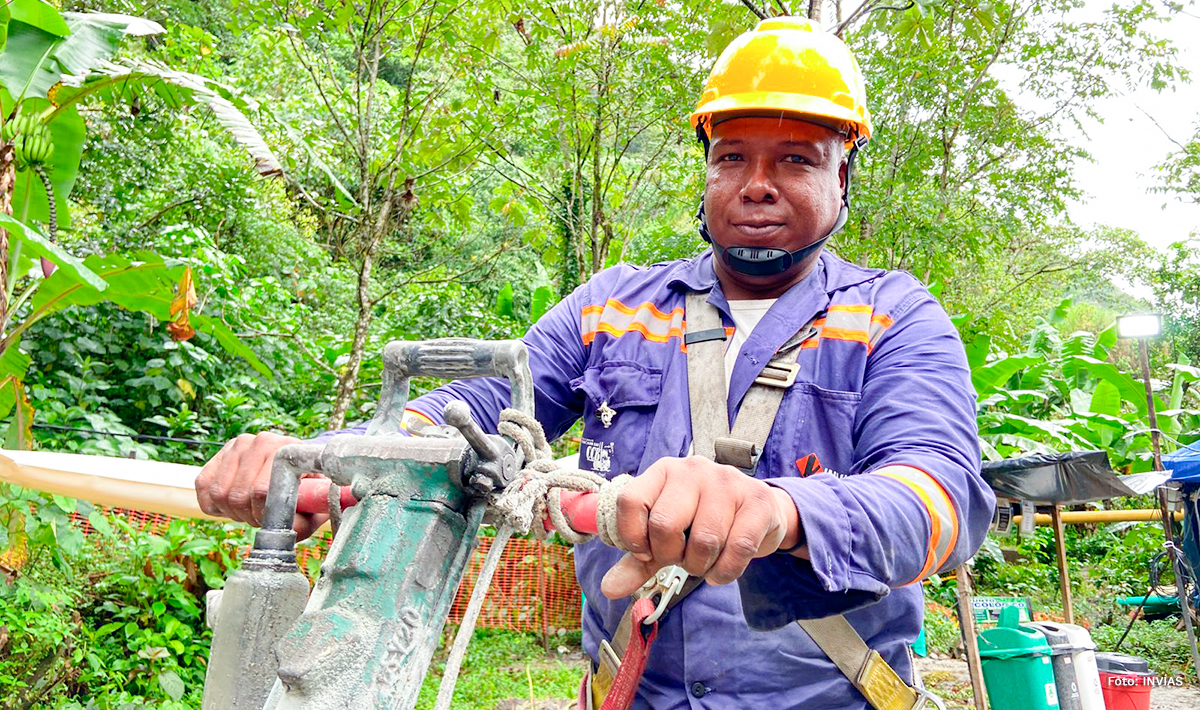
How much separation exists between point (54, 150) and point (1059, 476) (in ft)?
19.3

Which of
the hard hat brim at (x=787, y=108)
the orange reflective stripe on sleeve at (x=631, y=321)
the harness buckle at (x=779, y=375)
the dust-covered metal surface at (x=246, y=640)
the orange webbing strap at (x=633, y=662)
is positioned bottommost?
the orange webbing strap at (x=633, y=662)

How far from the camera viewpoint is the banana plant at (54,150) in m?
4.43

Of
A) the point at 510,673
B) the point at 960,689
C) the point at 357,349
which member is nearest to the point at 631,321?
the point at 357,349

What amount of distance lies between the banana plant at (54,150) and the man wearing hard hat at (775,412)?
3.23m

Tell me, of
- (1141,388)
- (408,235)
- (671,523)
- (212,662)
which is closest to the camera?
(671,523)

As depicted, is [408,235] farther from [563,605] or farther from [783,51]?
[783,51]

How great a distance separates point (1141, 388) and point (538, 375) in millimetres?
10682

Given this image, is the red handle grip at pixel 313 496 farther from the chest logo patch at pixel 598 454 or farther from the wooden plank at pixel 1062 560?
the wooden plank at pixel 1062 560

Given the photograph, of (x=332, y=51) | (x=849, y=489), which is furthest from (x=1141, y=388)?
(x=332, y=51)

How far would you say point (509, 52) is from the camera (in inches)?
441

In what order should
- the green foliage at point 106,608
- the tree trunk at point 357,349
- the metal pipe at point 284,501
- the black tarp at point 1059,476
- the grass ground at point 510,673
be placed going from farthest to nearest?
the grass ground at point 510,673 → the tree trunk at point 357,349 → the black tarp at point 1059,476 → the green foliage at point 106,608 → the metal pipe at point 284,501

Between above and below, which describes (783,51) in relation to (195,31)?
below

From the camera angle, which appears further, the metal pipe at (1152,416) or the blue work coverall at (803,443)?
the metal pipe at (1152,416)

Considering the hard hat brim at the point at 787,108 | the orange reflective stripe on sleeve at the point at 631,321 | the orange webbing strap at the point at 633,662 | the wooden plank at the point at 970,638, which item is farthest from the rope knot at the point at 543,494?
the wooden plank at the point at 970,638
